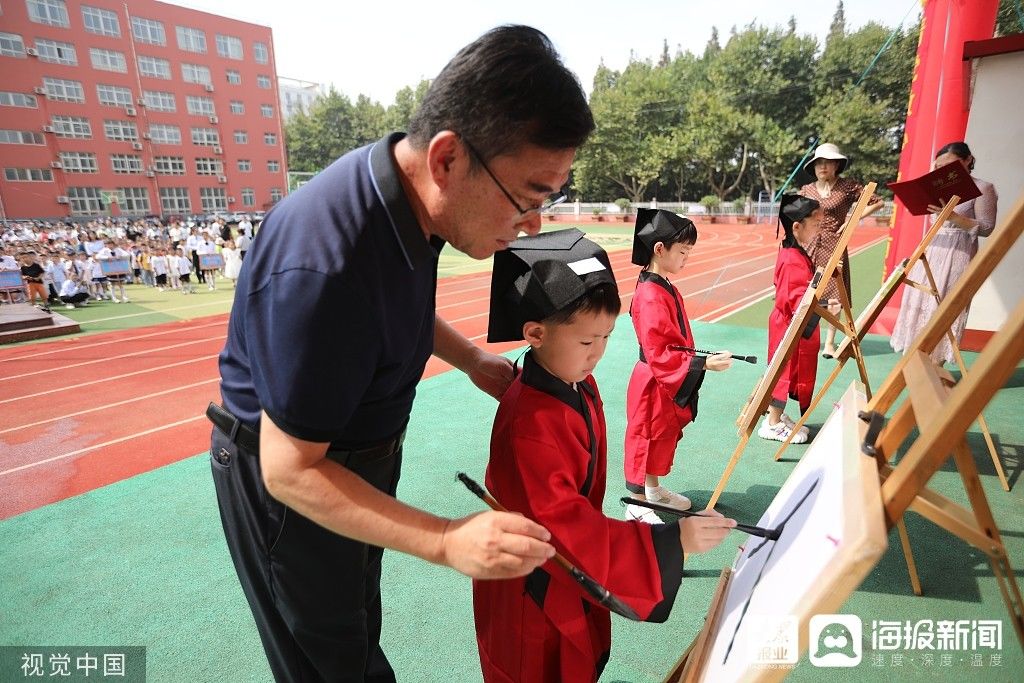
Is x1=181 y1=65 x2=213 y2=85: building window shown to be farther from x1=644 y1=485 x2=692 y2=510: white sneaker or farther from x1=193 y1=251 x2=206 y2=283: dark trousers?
x1=644 y1=485 x2=692 y2=510: white sneaker

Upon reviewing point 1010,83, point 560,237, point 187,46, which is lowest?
point 560,237

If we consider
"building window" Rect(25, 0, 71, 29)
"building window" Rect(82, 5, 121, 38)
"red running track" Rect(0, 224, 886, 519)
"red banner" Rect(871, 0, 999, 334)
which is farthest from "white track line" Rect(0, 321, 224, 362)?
"building window" Rect(82, 5, 121, 38)

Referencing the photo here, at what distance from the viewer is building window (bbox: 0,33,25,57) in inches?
1230

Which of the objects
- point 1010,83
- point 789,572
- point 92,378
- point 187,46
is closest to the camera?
point 789,572

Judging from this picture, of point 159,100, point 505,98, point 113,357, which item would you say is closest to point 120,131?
point 159,100

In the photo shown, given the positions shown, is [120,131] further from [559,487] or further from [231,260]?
[559,487]

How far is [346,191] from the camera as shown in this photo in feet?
4.04

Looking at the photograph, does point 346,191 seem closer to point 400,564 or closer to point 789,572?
point 789,572

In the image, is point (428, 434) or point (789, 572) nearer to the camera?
point (789, 572)

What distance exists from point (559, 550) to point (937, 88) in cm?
773

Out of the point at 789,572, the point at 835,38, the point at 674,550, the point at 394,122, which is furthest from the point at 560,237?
the point at 394,122

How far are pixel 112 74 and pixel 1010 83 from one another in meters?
46.9

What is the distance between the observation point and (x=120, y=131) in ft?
A: 120

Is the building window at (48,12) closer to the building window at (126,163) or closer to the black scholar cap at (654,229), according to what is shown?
the building window at (126,163)
